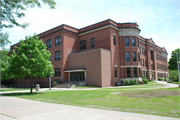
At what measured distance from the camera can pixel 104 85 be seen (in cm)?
3014

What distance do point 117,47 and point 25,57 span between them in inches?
890

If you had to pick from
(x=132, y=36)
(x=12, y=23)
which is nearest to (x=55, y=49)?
Result: (x=132, y=36)

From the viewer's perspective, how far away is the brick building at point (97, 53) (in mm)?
31125

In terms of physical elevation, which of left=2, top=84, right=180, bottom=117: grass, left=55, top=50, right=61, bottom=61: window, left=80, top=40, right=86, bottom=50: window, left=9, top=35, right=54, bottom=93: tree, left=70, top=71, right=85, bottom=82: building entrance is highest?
left=80, top=40, right=86, bottom=50: window

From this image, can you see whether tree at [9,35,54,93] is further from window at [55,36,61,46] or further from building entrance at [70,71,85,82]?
window at [55,36,61,46]

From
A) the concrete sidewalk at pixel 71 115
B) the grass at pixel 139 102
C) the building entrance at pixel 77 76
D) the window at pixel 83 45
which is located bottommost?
the grass at pixel 139 102

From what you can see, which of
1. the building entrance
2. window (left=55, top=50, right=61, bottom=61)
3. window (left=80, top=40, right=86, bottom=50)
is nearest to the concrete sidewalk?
the building entrance

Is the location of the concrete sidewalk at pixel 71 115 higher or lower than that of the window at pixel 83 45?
lower

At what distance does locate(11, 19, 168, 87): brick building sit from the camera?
31125 mm

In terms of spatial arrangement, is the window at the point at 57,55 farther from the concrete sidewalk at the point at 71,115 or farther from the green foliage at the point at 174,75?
the concrete sidewalk at the point at 71,115

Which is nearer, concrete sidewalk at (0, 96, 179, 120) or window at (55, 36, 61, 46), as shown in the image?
concrete sidewalk at (0, 96, 179, 120)

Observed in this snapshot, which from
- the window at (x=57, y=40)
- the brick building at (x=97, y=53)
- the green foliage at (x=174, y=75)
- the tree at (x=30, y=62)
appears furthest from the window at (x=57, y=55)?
the green foliage at (x=174, y=75)

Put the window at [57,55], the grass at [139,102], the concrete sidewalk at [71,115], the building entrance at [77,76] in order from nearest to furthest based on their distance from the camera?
the concrete sidewalk at [71,115] < the grass at [139,102] < the building entrance at [77,76] < the window at [57,55]

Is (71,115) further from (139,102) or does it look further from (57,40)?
(57,40)
